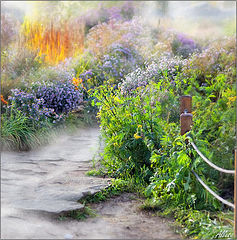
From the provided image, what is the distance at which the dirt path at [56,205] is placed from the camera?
9.78ft

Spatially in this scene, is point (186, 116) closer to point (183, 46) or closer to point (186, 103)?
point (186, 103)

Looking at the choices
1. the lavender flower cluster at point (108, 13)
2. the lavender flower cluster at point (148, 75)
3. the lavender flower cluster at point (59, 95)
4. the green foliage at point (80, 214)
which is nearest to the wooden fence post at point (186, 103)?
the green foliage at point (80, 214)

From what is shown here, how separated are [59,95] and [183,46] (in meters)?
3.41

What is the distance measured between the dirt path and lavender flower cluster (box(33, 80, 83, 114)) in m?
1.34

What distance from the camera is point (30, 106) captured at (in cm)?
557

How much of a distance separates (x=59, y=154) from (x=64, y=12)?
533 centimetres

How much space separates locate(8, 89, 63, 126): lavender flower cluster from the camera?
17.8 ft

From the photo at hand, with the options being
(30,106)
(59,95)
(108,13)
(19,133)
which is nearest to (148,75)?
(59,95)

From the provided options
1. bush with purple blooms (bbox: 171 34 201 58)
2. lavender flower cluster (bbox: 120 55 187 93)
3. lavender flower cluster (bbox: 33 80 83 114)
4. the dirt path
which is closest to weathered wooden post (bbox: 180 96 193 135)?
the dirt path

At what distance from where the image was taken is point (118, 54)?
7570 millimetres

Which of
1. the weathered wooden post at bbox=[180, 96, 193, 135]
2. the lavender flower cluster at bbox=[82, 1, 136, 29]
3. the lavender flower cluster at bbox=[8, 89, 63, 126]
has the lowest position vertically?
the lavender flower cluster at bbox=[8, 89, 63, 126]

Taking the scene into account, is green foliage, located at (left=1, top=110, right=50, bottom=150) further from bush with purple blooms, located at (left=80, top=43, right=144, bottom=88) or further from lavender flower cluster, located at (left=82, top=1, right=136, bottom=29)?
lavender flower cluster, located at (left=82, top=1, right=136, bottom=29)

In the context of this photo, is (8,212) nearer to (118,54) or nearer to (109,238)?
(109,238)

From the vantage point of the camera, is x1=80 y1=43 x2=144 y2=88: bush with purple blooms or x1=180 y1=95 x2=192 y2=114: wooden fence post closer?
x1=180 y1=95 x2=192 y2=114: wooden fence post
